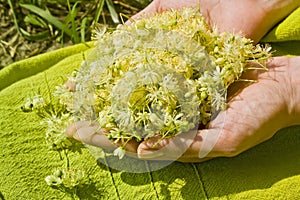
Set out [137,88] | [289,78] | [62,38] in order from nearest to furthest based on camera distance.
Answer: [137,88]
[289,78]
[62,38]

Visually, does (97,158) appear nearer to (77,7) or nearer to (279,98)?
(279,98)

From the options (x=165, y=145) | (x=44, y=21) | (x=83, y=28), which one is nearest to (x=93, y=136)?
(x=165, y=145)

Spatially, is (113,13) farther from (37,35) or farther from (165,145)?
(165,145)

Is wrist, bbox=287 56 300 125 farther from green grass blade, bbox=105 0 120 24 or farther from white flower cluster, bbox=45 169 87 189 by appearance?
green grass blade, bbox=105 0 120 24

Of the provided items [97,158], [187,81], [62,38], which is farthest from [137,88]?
[62,38]

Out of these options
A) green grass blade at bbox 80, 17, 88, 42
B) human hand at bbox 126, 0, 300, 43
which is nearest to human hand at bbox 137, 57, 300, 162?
human hand at bbox 126, 0, 300, 43
